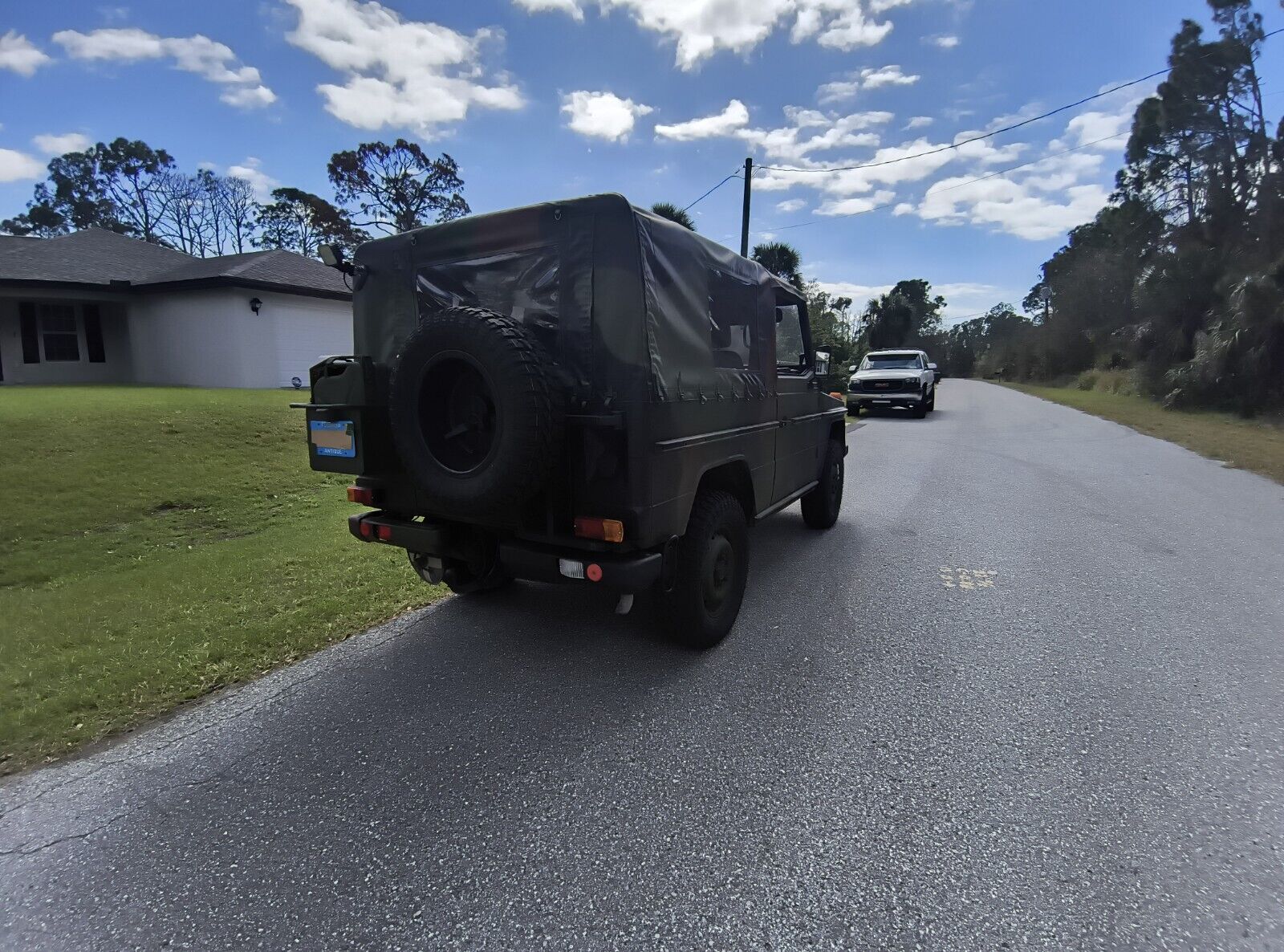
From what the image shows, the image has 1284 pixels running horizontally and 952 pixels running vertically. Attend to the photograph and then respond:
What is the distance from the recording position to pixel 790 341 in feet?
18.1

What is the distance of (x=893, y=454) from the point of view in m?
12.0

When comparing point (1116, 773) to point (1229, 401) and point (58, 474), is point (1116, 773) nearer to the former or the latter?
point (58, 474)

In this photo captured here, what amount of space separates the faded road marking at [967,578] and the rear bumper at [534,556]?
2.86 metres

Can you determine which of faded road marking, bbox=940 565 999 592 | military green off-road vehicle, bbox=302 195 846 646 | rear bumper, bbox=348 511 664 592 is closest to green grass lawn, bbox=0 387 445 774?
rear bumper, bbox=348 511 664 592

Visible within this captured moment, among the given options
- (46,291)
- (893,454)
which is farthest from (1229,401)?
(46,291)

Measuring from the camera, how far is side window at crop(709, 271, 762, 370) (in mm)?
4098

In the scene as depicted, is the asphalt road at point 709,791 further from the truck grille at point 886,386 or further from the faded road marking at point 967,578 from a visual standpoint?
the truck grille at point 886,386

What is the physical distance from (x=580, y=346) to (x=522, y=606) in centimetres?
203

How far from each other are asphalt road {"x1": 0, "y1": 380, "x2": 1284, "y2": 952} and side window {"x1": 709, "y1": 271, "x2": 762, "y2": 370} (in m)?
1.69

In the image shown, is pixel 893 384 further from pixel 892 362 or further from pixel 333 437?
pixel 333 437

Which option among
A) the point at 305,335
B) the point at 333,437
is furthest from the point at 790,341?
the point at 305,335

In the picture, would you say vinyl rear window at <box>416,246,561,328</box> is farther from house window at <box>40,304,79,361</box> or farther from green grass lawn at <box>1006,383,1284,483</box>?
house window at <box>40,304,79,361</box>

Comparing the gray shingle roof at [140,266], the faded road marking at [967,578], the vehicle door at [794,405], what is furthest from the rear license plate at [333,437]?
the gray shingle roof at [140,266]

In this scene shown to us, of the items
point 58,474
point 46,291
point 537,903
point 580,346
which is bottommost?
→ point 537,903
